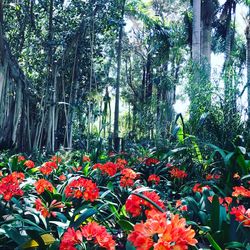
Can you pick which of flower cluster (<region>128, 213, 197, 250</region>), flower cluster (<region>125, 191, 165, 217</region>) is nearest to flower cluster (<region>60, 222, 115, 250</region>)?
flower cluster (<region>128, 213, 197, 250</region>)

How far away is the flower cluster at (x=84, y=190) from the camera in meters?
1.80

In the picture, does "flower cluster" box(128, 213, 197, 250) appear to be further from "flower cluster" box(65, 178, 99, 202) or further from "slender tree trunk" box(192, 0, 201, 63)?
"slender tree trunk" box(192, 0, 201, 63)

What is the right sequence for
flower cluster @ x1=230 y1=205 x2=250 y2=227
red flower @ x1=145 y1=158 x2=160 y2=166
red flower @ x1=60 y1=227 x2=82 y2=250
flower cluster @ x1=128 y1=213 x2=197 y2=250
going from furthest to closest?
1. red flower @ x1=145 y1=158 x2=160 y2=166
2. flower cluster @ x1=230 y1=205 x2=250 y2=227
3. red flower @ x1=60 y1=227 x2=82 y2=250
4. flower cluster @ x1=128 y1=213 x2=197 y2=250

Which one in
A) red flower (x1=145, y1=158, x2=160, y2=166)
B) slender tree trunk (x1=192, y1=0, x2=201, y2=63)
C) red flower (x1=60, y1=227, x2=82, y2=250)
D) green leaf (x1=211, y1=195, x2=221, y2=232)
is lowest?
green leaf (x1=211, y1=195, x2=221, y2=232)

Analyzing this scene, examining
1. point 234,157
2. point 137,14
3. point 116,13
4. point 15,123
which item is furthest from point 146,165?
point 137,14

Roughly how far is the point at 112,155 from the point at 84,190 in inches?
89.2

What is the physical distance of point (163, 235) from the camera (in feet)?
3.11

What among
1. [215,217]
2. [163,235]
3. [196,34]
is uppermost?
[196,34]

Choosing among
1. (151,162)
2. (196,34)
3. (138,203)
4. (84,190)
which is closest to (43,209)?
(84,190)

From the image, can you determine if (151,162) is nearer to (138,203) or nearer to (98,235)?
(138,203)

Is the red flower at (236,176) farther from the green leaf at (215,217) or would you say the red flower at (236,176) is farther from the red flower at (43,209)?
the red flower at (43,209)

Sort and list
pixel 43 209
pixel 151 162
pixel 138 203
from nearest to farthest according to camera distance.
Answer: pixel 138 203 < pixel 43 209 < pixel 151 162

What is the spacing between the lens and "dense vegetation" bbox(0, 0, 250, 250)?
1.49 meters

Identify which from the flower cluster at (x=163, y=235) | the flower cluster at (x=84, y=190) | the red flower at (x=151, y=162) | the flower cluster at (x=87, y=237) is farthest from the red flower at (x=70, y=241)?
the red flower at (x=151, y=162)
